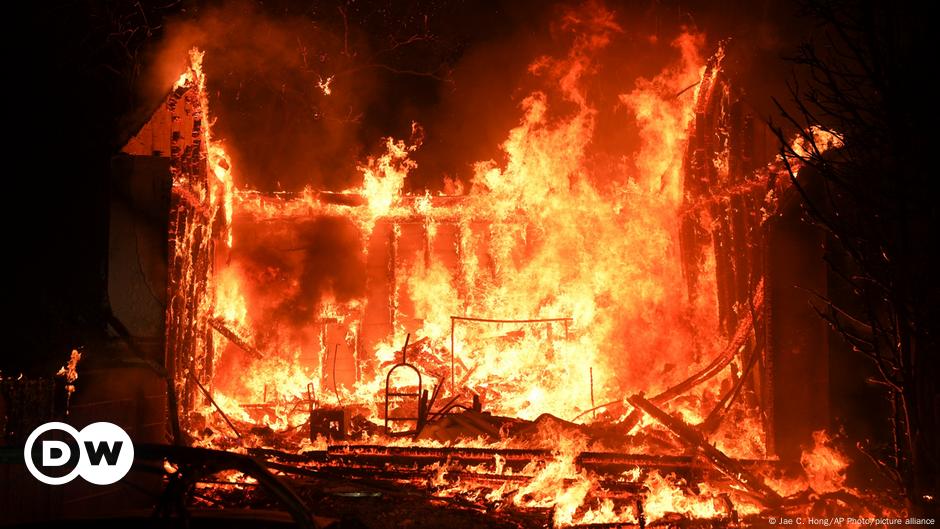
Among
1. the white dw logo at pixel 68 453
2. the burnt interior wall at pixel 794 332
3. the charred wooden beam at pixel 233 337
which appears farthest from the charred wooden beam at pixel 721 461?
the charred wooden beam at pixel 233 337

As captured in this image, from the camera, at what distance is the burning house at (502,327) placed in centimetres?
781

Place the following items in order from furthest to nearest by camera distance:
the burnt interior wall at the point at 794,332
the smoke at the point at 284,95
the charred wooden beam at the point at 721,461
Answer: the smoke at the point at 284,95, the burnt interior wall at the point at 794,332, the charred wooden beam at the point at 721,461

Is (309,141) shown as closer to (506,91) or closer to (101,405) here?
(506,91)

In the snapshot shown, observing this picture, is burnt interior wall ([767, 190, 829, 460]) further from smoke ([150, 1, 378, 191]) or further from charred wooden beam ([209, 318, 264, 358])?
smoke ([150, 1, 378, 191])

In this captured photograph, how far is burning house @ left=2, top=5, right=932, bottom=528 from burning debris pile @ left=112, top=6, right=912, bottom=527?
0.06 m

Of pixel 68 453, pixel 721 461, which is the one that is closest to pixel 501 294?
pixel 721 461

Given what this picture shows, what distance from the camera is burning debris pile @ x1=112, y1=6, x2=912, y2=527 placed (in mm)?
10289

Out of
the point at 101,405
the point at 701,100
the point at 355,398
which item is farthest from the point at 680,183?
the point at 101,405

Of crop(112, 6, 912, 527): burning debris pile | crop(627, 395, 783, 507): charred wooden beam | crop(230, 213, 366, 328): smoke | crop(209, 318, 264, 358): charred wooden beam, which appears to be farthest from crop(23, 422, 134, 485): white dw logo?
crop(230, 213, 366, 328): smoke

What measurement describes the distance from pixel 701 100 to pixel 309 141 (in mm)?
11628

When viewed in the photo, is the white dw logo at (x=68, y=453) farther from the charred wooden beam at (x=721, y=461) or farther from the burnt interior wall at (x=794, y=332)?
the burnt interior wall at (x=794, y=332)

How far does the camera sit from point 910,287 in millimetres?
4953

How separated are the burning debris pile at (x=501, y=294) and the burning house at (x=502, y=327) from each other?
6 centimetres

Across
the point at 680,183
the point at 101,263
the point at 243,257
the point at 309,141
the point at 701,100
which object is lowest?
the point at 101,263
